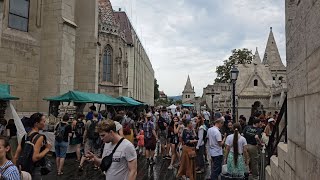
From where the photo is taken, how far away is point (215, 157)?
8.02 m

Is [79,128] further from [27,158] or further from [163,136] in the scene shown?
[27,158]

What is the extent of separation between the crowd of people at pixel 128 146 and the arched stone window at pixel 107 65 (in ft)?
79.1

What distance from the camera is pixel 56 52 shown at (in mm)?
17062

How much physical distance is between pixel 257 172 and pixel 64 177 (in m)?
5.78

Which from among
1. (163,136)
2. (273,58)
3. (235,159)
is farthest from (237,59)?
(235,159)

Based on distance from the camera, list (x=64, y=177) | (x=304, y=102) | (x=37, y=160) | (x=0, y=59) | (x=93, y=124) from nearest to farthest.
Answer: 1. (x=304, y=102)
2. (x=37, y=160)
3. (x=64, y=177)
4. (x=93, y=124)
5. (x=0, y=59)

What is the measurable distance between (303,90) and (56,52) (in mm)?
15436

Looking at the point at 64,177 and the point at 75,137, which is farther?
the point at 75,137

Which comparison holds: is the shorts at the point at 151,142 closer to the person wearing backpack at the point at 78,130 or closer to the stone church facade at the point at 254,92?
the person wearing backpack at the point at 78,130

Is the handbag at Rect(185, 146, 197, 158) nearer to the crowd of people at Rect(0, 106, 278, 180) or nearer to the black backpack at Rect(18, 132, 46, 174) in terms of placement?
the crowd of people at Rect(0, 106, 278, 180)

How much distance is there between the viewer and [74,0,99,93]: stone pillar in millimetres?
21172

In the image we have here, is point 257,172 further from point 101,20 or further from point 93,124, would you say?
point 101,20

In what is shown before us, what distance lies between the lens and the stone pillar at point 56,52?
16938mm

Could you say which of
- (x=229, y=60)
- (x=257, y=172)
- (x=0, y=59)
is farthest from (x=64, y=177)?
(x=229, y=60)
